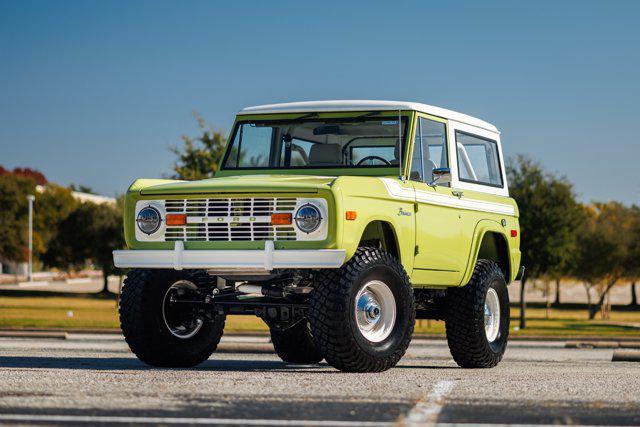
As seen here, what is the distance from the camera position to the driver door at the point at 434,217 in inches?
459

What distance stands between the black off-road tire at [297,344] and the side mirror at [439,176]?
8.19 ft

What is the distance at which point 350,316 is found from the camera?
33.4 feet

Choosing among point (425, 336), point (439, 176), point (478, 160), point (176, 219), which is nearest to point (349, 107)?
point (439, 176)

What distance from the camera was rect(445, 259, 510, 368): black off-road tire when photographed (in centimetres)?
1249

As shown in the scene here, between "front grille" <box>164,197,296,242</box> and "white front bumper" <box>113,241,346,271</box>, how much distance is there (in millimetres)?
187

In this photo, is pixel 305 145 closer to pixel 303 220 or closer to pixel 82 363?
pixel 303 220

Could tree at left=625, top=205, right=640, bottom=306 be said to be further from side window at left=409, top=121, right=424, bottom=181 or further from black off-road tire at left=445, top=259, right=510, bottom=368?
side window at left=409, top=121, right=424, bottom=181

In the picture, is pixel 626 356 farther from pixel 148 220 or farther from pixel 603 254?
pixel 603 254

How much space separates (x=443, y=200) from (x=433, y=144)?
669 millimetres

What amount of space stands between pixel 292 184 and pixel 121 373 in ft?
7.35

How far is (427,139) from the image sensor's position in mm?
12266

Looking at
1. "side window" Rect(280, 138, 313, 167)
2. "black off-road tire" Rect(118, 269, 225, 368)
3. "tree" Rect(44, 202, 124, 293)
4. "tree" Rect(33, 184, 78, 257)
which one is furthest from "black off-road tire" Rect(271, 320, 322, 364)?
"tree" Rect(33, 184, 78, 257)

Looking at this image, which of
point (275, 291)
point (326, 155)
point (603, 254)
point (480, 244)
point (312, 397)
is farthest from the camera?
point (603, 254)

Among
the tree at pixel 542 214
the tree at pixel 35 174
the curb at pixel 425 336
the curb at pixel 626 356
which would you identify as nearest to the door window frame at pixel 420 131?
the curb at pixel 626 356
